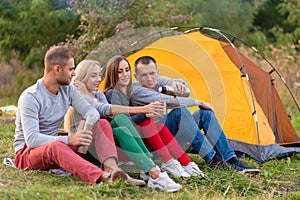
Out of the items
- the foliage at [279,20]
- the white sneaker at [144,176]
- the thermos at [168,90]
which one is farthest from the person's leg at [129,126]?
the foliage at [279,20]

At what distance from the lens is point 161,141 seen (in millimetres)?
4059

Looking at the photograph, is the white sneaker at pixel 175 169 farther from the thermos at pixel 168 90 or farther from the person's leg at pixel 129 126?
the thermos at pixel 168 90

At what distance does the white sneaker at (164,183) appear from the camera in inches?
142

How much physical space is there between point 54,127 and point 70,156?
0.42 metres

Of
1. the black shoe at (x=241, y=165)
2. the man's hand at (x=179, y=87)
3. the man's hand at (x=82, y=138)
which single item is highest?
the man's hand at (x=179, y=87)

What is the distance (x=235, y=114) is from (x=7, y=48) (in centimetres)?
678

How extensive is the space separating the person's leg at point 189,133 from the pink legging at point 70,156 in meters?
0.72

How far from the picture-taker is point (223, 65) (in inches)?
217

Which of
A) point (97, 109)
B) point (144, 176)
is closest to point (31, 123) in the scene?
point (97, 109)

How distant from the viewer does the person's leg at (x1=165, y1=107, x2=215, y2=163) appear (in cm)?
430

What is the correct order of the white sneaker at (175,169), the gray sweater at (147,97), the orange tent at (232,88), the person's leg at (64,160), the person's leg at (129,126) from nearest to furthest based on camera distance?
the person's leg at (64,160) < the person's leg at (129,126) < the white sneaker at (175,169) < the gray sweater at (147,97) < the orange tent at (232,88)

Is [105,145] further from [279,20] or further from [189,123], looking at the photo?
[279,20]

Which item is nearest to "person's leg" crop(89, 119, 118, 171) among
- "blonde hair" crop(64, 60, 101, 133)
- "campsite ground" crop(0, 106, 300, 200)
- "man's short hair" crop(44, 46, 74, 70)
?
"campsite ground" crop(0, 106, 300, 200)

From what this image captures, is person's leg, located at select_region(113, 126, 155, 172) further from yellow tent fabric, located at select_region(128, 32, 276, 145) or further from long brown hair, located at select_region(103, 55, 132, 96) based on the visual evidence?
yellow tent fabric, located at select_region(128, 32, 276, 145)
